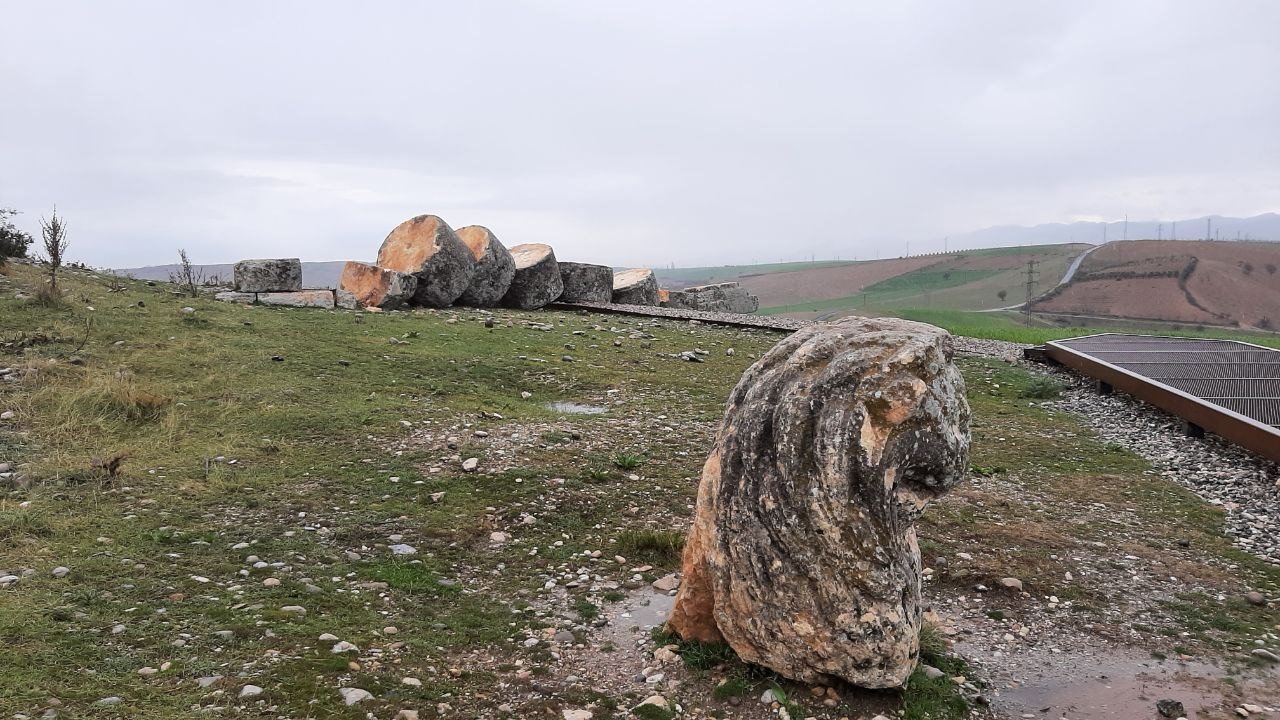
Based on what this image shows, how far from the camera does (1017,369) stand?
16609 mm

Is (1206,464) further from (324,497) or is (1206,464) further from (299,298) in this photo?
(299,298)

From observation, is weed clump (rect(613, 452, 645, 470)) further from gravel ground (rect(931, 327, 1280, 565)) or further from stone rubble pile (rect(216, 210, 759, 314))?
stone rubble pile (rect(216, 210, 759, 314))

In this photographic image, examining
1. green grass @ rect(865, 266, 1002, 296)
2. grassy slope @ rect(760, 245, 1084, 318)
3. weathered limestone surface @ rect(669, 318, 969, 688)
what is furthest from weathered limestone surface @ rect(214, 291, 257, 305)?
green grass @ rect(865, 266, 1002, 296)

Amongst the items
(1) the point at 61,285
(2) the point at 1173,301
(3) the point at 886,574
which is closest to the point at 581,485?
(3) the point at 886,574

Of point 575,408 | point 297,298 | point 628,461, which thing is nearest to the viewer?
point 628,461

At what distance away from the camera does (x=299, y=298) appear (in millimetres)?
17781

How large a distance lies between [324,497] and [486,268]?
45.2 feet

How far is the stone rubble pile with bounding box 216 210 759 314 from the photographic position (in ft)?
59.4

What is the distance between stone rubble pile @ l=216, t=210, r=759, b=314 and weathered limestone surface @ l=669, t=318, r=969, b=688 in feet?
49.8

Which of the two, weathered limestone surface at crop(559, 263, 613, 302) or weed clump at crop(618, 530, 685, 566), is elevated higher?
weathered limestone surface at crop(559, 263, 613, 302)

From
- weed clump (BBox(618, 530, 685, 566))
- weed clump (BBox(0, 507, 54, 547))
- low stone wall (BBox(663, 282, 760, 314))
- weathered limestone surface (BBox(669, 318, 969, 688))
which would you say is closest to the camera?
weathered limestone surface (BBox(669, 318, 969, 688))

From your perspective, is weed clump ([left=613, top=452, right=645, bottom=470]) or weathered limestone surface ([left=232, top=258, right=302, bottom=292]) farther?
weathered limestone surface ([left=232, top=258, right=302, bottom=292])

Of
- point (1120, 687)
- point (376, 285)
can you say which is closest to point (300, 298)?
point (376, 285)

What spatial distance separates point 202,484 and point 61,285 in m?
10.8
